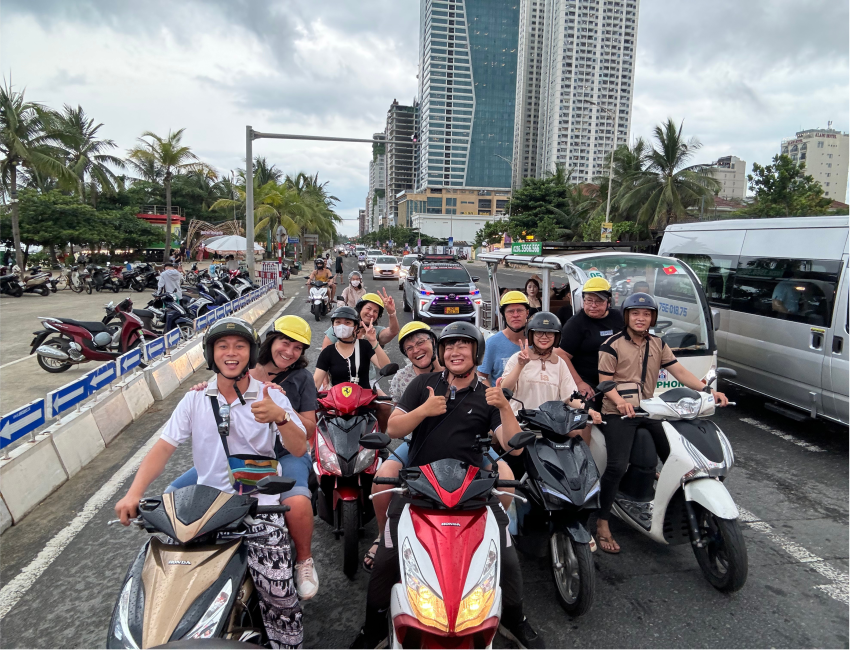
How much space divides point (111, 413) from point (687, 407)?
592 cm

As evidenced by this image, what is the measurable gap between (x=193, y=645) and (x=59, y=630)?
1887 mm

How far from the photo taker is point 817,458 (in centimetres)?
576

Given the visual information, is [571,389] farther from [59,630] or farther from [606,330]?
[59,630]

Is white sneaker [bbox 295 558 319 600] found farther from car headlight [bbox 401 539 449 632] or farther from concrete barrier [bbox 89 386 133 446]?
concrete barrier [bbox 89 386 133 446]

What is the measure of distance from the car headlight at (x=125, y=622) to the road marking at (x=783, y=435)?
263 inches

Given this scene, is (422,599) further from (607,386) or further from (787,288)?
(787,288)

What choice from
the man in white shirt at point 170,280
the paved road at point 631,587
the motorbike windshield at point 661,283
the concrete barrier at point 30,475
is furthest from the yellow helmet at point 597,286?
the man in white shirt at point 170,280

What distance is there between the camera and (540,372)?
3.94m

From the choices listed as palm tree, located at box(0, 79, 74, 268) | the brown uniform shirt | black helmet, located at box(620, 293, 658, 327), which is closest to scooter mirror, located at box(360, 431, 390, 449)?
the brown uniform shirt

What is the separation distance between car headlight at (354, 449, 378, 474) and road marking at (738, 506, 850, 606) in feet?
9.93

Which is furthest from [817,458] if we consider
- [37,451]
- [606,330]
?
[37,451]

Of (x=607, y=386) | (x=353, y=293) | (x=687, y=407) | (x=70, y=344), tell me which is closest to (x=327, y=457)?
(x=607, y=386)

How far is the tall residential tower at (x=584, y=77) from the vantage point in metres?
133

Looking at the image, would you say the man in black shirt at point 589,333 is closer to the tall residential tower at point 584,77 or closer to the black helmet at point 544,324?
the black helmet at point 544,324
